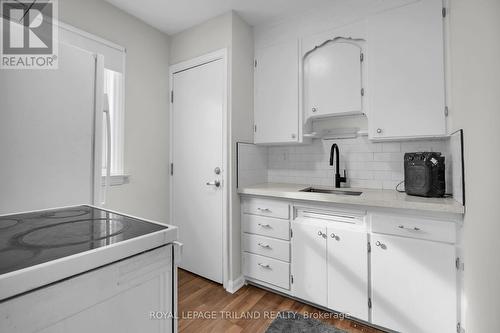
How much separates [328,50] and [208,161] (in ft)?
4.90

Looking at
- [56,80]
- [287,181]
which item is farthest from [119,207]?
[287,181]

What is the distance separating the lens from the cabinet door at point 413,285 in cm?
136

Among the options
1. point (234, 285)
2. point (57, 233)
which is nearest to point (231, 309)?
point (234, 285)

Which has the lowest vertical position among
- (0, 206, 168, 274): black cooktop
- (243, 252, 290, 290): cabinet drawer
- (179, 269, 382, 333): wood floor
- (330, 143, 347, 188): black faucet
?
(179, 269, 382, 333): wood floor

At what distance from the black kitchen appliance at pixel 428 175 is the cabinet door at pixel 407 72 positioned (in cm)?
18

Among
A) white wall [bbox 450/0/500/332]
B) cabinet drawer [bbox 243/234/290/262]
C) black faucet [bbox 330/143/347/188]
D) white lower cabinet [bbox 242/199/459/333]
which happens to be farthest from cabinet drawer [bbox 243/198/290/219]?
white wall [bbox 450/0/500/332]

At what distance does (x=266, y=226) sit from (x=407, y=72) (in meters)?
1.63

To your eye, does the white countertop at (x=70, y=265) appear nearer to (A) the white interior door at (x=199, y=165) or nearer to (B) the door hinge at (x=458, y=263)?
(A) the white interior door at (x=199, y=165)

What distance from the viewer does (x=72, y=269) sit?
1.70 ft

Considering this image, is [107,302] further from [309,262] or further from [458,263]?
[458,263]

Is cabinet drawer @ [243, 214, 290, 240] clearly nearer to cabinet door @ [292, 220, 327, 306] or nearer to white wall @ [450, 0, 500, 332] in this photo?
cabinet door @ [292, 220, 327, 306]

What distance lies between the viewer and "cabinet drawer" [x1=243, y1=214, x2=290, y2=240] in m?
1.96

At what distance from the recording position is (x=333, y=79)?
2.04m

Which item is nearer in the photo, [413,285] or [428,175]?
[413,285]
